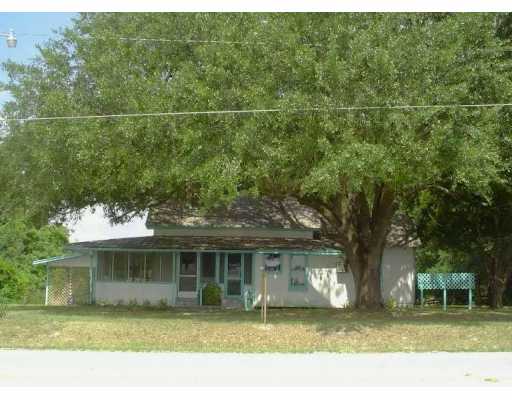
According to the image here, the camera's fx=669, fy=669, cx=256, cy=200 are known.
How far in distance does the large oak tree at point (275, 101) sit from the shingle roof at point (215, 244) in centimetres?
864

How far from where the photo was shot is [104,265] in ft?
92.6

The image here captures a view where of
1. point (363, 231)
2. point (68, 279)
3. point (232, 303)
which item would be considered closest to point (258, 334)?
point (363, 231)

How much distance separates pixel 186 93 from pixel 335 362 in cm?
708

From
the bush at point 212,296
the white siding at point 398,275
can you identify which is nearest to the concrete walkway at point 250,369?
the bush at point 212,296

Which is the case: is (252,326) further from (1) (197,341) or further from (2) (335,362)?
(2) (335,362)

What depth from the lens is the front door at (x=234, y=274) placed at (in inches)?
1082

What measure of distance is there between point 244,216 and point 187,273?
3.59m

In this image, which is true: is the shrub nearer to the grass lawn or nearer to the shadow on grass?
the shadow on grass

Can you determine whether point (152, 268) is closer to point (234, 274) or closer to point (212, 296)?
point (212, 296)

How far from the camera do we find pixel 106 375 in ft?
37.9

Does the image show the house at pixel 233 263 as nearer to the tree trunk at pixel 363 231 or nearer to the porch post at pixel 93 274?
the porch post at pixel 93 274

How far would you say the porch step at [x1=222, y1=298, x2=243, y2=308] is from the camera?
26747 mm

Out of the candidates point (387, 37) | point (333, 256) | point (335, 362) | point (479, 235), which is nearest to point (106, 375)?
point (335, 362)

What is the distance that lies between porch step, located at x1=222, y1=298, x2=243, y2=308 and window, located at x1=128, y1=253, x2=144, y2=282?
3.73m
